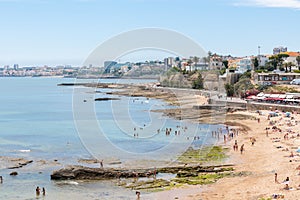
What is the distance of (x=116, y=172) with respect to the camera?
27.0 metres

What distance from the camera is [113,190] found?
24016 millimetres

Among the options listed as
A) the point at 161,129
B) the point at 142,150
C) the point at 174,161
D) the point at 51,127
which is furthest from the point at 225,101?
the point at 174,161

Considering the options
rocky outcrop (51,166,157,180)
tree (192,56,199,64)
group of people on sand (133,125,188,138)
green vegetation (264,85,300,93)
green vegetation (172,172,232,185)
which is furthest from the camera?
tree (192,56,199,64)

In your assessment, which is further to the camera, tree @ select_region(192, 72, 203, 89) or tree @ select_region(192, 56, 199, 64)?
tree @ select_region(192, 56, 199, 64)

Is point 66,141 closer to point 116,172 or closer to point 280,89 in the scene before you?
point 116,172

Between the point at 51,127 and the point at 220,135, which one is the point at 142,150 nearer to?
the point at 220,135

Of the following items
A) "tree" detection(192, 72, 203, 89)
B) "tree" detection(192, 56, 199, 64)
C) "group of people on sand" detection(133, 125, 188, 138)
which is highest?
"tree" detection(192, 56, 199, 64)

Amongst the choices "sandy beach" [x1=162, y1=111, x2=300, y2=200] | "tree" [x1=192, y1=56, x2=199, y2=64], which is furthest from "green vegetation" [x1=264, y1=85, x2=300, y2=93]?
"tree" [x1=192, y1=56, x2=199, y2=64]

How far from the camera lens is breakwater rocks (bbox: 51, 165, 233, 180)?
26.3 meters

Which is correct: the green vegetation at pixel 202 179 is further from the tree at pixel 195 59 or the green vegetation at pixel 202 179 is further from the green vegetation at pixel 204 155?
the tree at pixel 195 59

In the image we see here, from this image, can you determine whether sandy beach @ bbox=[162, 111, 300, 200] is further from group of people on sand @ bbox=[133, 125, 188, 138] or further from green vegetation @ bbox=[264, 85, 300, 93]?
green vegetation @ bbox=[264, 85, 300, 93]

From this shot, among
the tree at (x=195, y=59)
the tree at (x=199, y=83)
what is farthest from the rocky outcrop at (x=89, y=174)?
the tree at (x=195, y=59)

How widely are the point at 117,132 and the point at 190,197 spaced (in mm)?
26460

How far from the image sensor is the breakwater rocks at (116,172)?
2631cm
